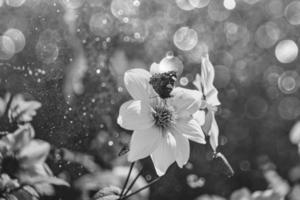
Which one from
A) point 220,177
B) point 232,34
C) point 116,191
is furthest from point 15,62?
point 232,34

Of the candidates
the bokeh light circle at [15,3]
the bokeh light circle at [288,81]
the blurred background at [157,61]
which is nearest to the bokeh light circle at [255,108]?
the blurred background at [157,61]

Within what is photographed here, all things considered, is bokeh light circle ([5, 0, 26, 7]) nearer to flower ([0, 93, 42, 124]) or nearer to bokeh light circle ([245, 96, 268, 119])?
flower ([0, 93, 42, 124])

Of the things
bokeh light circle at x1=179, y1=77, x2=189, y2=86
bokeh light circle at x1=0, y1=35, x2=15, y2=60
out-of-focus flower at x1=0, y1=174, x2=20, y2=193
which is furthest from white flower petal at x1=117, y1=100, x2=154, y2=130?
bokeh light circle at x1=179, y1=77, x2=189, y2=86

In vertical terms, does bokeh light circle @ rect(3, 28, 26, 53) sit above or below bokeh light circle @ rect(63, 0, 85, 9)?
below

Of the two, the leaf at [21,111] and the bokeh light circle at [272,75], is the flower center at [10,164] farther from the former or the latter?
the bokeh light circle at [272,75]

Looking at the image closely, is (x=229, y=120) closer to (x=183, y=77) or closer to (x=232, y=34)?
(x=183, y=77)

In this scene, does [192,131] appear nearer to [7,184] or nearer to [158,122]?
[158,122]
